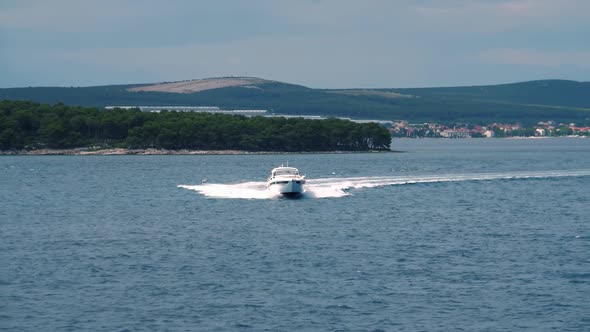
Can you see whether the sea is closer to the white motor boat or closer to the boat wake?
the boat wake

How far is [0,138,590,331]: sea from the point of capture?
38.0m

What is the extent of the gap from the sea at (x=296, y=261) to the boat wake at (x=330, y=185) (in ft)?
2.13

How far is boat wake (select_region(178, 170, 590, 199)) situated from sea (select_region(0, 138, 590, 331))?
0.65m

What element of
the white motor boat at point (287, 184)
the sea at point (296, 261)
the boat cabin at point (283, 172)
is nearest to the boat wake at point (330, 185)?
the sea at point (296, 261)

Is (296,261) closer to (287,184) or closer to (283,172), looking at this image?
(287,184)

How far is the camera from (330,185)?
99688 mm

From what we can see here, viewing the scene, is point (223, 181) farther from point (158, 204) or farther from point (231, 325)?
point (231, 325)

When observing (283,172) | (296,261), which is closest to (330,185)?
(283,172)

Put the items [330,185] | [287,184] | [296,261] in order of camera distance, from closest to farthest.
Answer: [296,261] → [287,184] → [330,185]

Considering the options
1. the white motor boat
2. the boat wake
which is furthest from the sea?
the white motor boat

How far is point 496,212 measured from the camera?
77375 millimetres

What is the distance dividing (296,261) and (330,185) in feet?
162

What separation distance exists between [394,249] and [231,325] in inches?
776

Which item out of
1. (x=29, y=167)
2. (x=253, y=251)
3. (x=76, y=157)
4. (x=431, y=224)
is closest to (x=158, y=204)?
(x=431, y=224)
